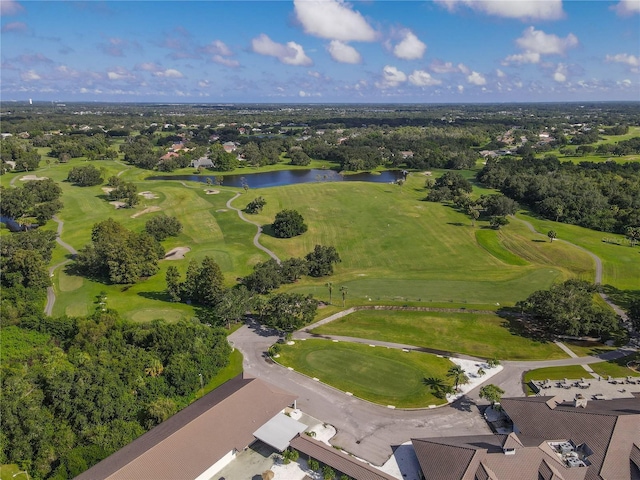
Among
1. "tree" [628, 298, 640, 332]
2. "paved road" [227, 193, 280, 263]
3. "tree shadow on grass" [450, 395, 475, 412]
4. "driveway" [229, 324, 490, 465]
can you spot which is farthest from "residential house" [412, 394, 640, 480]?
"paved road" [227, 193, 280, 263]

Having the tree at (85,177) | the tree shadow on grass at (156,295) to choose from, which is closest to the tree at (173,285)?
the tree shadow on grass at (156,295)

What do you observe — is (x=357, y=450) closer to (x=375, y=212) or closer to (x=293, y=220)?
(x=293, y=220)

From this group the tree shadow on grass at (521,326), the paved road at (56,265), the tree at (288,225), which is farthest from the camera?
the tree at (288,225)

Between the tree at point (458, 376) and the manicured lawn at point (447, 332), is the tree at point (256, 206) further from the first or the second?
the tree at point (458, 376)

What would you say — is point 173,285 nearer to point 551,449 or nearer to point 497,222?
point 551,449

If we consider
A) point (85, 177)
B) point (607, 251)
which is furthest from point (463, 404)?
point (85, 177)

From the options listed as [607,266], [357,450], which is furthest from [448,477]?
[607,266]

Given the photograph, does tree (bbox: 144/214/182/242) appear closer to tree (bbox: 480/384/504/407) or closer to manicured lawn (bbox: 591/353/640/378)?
tree (bbox: 480/384/504/407)
